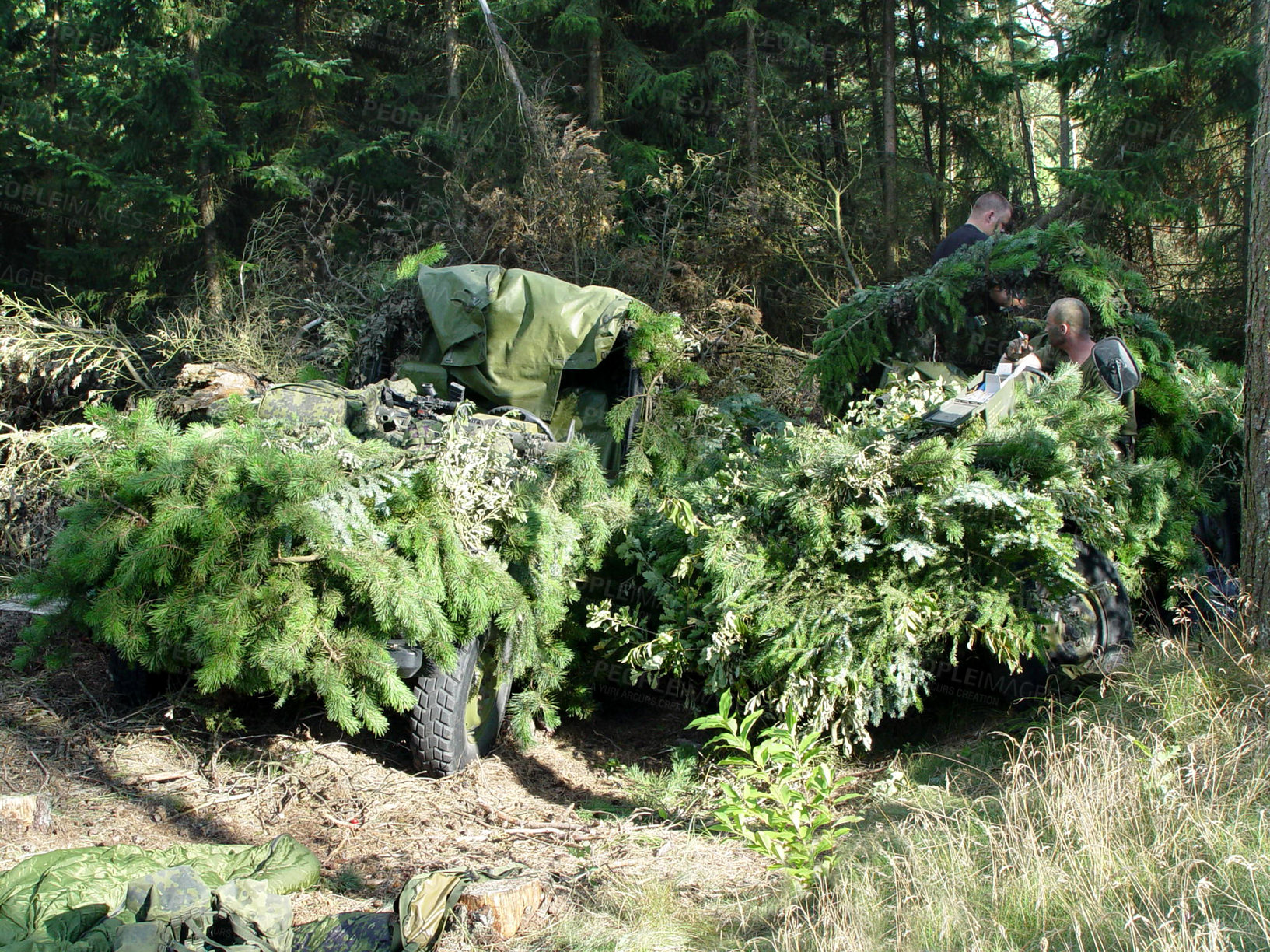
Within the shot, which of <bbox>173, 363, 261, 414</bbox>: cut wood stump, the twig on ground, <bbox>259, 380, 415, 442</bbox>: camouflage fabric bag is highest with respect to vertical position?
<bbox>173, 363, 261, 414</bbox>: cut wood stump

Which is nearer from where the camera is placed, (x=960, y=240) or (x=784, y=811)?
(x=784, y=811)

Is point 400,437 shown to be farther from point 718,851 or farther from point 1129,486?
point 1129,486

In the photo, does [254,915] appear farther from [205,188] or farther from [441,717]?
[205,188]

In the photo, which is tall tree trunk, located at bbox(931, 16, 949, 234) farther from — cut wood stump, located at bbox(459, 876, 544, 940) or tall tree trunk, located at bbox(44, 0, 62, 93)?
cut wood stump, located at bbox(459, 876, 544, 940)

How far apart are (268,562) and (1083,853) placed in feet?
9.13

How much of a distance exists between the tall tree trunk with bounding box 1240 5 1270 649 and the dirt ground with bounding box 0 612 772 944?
8.25 ft

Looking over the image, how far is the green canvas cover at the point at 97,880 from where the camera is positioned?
103 inches

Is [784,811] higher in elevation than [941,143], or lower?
lower

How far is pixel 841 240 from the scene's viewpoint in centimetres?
1226

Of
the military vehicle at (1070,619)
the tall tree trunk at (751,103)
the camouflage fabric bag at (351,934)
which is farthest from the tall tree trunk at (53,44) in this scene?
the camouflage fabric bag at (351,934)

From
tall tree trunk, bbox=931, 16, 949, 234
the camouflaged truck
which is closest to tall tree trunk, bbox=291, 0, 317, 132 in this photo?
tall tree trunk, bbox=931, 16, 949, 234

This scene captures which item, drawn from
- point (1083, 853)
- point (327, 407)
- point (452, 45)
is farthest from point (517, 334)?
point (452, 45)

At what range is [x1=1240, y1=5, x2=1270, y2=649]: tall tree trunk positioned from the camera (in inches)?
166

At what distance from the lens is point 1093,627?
4.50 m
